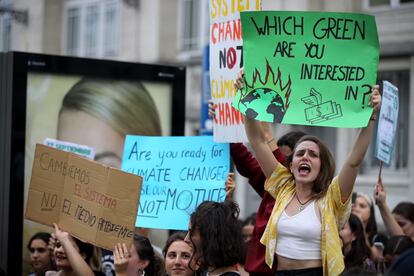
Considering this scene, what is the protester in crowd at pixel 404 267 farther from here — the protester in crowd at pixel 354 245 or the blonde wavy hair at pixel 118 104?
the blonde wavy hair at pixel 118 104

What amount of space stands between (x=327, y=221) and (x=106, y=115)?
3284 millimetres

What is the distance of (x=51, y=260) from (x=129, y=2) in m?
12.9

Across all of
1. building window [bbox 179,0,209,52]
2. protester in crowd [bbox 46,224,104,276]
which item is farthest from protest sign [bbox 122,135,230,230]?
building window [bbox 179,0,209,52]

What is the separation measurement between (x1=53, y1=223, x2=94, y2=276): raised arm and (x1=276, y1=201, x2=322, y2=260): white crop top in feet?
4.66

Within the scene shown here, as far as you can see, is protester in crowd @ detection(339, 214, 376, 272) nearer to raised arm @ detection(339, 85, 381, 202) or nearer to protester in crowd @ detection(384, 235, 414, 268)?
protester in crowd @ detection(384, 235, 414, 268)

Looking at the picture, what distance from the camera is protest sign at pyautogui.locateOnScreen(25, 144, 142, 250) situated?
18.0ft

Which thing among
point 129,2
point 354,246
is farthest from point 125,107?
point 129,2

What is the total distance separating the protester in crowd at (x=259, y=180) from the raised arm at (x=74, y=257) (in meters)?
1.05

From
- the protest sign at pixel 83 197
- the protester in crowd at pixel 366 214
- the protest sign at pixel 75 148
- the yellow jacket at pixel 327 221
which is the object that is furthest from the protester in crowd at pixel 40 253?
the protester in crowd at pixel 366 214

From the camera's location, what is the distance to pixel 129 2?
62.8ft

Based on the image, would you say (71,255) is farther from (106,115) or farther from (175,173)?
(106,115)

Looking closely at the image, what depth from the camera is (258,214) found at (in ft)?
17.5

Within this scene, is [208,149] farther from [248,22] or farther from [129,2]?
[129,2]

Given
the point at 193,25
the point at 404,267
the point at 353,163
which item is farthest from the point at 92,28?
the point at 404,267
